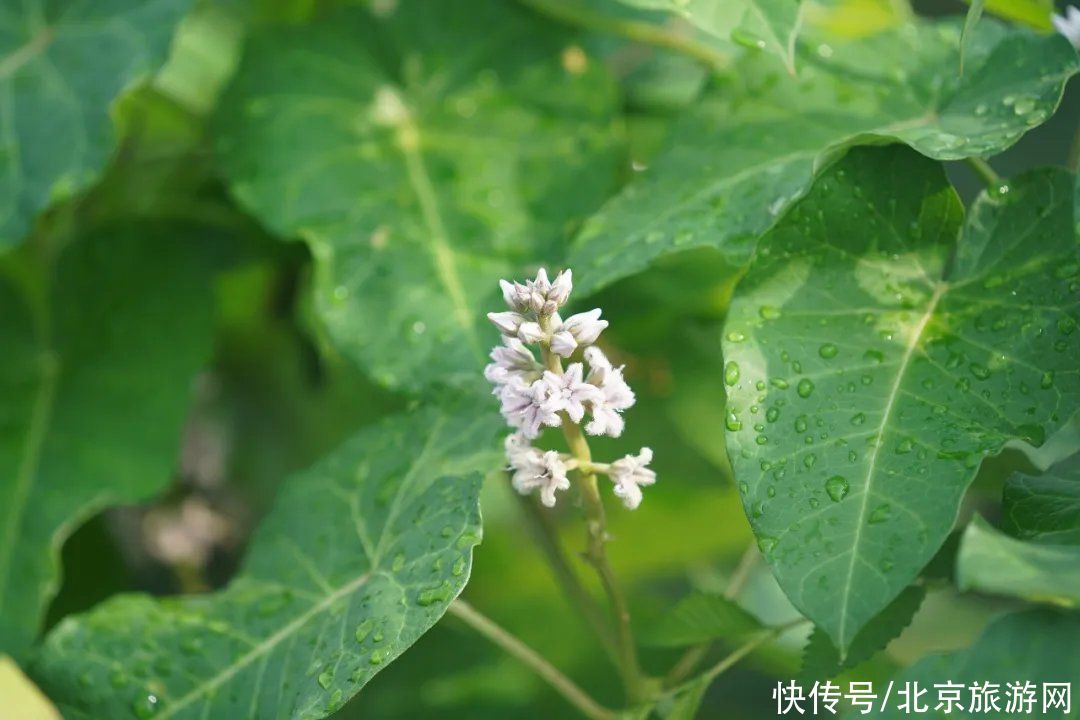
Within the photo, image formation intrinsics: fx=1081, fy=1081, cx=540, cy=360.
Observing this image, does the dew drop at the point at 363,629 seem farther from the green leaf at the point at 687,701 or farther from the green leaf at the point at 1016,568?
the green leaf at the point at 1016,568

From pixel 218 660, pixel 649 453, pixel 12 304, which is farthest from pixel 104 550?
pixel 649 453

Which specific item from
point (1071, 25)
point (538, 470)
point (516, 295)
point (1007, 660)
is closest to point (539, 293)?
point (516, 295)

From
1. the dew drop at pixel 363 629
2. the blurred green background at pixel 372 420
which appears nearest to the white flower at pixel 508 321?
the dew drop at pixel 363 629

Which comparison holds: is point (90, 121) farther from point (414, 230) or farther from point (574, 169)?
point (574, 169)

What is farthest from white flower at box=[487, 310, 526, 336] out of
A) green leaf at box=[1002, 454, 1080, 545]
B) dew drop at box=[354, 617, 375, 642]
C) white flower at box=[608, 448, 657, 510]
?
green leaf at box=[1002, 454, 1080, 545]

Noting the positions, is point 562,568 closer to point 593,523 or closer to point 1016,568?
point 593,523
